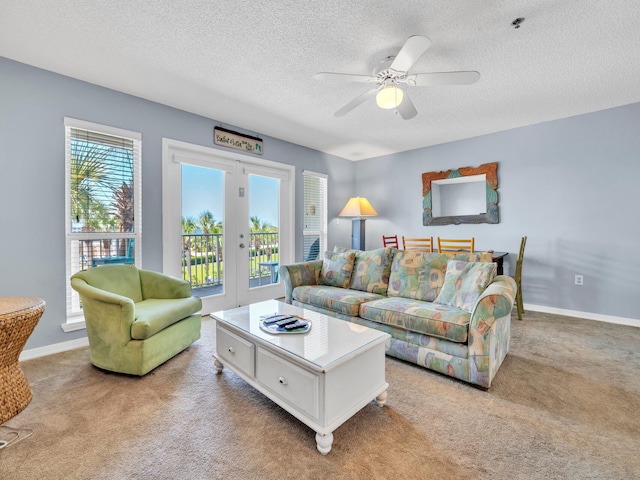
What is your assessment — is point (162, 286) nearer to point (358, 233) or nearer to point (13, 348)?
point (13, 348)

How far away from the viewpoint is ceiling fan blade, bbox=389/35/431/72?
1.71 metres

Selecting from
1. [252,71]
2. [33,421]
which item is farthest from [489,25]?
[33,421]

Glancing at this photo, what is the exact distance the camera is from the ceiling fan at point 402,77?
6.03ft

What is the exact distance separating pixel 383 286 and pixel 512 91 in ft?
7.74

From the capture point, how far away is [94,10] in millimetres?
1803

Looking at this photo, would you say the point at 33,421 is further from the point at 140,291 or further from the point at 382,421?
the point at 382,421

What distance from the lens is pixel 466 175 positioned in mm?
4273


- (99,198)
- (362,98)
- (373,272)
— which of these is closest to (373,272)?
(373,272)

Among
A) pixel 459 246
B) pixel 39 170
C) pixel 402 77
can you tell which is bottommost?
pixel 459 246

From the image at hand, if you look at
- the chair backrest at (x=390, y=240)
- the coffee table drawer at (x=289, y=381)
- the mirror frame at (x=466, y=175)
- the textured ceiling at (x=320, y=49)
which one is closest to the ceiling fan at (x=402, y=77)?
the textured ceiling at (x=320, y=49)

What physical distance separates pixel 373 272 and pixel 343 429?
176cm

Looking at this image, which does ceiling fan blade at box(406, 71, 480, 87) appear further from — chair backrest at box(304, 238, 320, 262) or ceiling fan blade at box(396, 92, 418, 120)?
chair backrest at box(304, 238, 320, 262)

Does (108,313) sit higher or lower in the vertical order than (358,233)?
lower

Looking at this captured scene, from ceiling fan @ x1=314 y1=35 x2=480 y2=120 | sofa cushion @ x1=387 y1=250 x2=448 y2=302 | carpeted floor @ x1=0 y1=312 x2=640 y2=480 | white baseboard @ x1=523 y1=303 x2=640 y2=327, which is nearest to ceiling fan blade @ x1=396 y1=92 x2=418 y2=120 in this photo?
ceiling fan @ x1=314 y1=35 x2=480 y2=120
